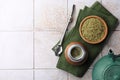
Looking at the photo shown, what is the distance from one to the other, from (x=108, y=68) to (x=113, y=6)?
396mm

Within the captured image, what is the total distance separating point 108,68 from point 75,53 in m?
0.22

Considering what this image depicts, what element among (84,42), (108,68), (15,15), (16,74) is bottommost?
(16,74)

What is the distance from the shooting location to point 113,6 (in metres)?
1.55

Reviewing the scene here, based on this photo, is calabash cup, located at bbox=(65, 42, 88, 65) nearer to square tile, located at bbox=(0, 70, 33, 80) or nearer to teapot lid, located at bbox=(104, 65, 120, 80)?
teapot lid, located at bbox=(104, 65, 120, 80)

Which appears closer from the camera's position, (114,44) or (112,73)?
(112,73)

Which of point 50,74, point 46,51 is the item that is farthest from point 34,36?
point 50,74

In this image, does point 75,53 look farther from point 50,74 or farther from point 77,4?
point 77,4

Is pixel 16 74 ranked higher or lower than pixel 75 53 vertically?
lower

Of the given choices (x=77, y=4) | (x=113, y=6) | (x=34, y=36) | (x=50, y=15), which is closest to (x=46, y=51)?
(x=34, y=36)

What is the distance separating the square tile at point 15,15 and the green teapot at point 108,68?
48 cm

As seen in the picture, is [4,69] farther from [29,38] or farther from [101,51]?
[101,51]

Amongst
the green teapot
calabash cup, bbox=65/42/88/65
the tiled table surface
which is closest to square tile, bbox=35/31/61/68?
the tiled table surface

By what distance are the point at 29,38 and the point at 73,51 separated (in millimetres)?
288

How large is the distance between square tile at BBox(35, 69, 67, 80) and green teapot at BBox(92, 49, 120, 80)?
0.19 metres
